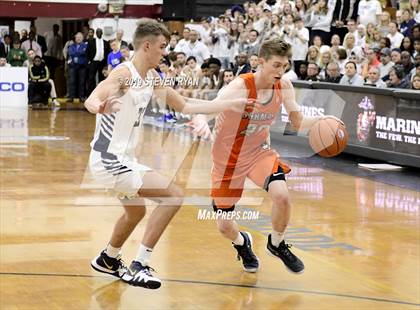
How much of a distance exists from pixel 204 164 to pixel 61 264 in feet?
24.1

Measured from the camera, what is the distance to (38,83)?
2541 cm

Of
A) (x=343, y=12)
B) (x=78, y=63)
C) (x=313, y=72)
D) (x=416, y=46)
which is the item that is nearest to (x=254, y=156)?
(x=416, y=46)

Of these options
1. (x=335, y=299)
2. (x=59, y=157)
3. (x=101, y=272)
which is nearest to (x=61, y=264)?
(x=101, y=272)

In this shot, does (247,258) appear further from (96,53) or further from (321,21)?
(96,53)

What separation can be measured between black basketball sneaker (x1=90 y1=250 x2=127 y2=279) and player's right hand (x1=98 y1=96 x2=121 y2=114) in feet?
4.96

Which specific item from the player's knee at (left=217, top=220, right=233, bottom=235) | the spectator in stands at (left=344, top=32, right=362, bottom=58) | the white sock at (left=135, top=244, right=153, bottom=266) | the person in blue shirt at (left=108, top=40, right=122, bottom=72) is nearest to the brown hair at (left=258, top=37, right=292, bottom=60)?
the player's knee at (left=217, top=220, right=233, bottom=235)

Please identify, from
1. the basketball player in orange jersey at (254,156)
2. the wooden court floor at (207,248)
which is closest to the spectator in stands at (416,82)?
the wooden court floor at (207,248)

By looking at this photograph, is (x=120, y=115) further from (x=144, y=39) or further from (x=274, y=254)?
(x=274, y=254)

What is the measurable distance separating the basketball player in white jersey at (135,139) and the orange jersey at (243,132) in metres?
0.53

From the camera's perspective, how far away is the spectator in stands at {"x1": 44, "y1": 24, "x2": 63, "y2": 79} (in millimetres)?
28672

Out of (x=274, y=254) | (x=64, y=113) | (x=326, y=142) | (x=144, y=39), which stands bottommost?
(x=64, y=113)

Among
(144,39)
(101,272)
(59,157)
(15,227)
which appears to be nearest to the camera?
(144,39)

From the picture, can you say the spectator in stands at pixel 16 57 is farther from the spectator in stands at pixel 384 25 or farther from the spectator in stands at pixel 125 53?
the spectator in stands at pixel 384 25

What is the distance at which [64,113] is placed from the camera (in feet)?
76.8
